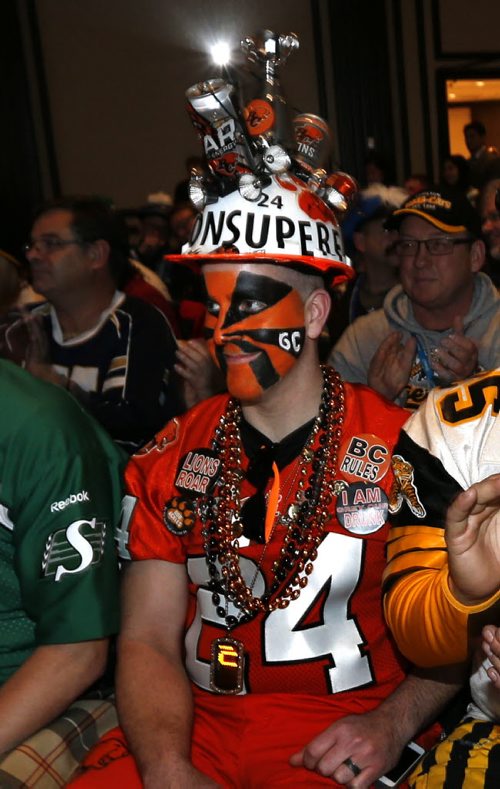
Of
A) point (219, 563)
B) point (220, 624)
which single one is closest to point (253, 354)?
point (219, 563)

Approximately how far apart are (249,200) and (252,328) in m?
0.32

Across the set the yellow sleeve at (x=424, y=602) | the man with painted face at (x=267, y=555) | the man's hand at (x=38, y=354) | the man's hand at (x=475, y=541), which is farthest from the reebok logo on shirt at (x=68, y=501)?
the man's hand at (x=38, y=354)

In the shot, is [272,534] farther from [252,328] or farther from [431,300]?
[431,300]

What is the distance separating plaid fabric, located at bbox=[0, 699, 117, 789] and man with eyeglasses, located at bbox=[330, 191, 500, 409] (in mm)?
1738

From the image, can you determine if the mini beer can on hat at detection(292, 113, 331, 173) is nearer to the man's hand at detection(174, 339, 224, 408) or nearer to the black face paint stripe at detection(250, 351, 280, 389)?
the black face paint stripe at detection(250, 351, 280, 389)

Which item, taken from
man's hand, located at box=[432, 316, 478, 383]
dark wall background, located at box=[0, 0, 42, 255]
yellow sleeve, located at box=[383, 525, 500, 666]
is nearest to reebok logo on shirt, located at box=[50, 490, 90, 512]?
yellow sleeve, located at box=[383, 525, 500, 666]

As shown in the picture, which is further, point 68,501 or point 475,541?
point 68,501

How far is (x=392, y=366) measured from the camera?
364 cm

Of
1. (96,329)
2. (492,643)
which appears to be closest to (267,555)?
(492,643)

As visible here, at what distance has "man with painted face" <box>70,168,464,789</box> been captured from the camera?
7.29 feet

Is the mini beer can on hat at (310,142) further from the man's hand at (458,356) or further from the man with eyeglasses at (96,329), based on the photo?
the man with eyeglasses at (96,329)

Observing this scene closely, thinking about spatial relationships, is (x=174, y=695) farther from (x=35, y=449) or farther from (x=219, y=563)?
(x=35, y=449)

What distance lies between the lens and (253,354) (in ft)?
7.77

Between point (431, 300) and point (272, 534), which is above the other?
point (431, 300)
